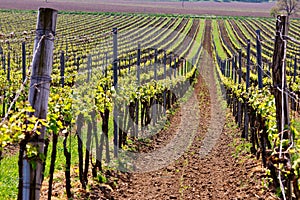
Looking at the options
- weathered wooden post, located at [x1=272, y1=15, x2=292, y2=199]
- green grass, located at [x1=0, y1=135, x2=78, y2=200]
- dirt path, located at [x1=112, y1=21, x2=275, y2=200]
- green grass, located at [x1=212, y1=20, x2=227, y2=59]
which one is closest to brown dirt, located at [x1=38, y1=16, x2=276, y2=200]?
dirt path, located at [x1=112, y1=21, x2=275, y2=200]

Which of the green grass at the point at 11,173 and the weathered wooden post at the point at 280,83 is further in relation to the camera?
the green grass at the point at 11,173

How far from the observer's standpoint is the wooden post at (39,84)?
3.50 metres

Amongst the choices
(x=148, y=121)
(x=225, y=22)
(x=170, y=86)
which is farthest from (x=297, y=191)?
(x=225, y=22)

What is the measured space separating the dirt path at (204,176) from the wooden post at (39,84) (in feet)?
10.4

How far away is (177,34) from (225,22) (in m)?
14.4

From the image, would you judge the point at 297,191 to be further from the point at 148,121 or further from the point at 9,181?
the point at 148,121

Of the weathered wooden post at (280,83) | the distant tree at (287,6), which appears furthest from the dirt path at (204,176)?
the distant tree at (287,6)

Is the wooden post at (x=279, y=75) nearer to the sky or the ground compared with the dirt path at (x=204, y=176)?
nearer to the sky

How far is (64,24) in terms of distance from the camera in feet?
163

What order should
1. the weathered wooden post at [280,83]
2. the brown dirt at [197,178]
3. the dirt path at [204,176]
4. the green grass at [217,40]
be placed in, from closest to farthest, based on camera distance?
the weathered wooden post at [280,83] < the brown dirt at [197,178] < the dirt path at [204,176] < the green grass at [217,40]

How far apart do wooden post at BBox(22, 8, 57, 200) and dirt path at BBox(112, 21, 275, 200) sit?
10.4 ft

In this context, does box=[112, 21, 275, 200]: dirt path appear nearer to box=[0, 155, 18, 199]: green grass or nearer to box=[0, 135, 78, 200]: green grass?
box=[0, 135, 78, 200]: green grass

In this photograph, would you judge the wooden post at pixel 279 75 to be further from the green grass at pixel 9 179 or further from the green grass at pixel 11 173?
the green grass at pixel 9 179

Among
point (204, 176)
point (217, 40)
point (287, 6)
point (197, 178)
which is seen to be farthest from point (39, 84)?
point (287, 6)
